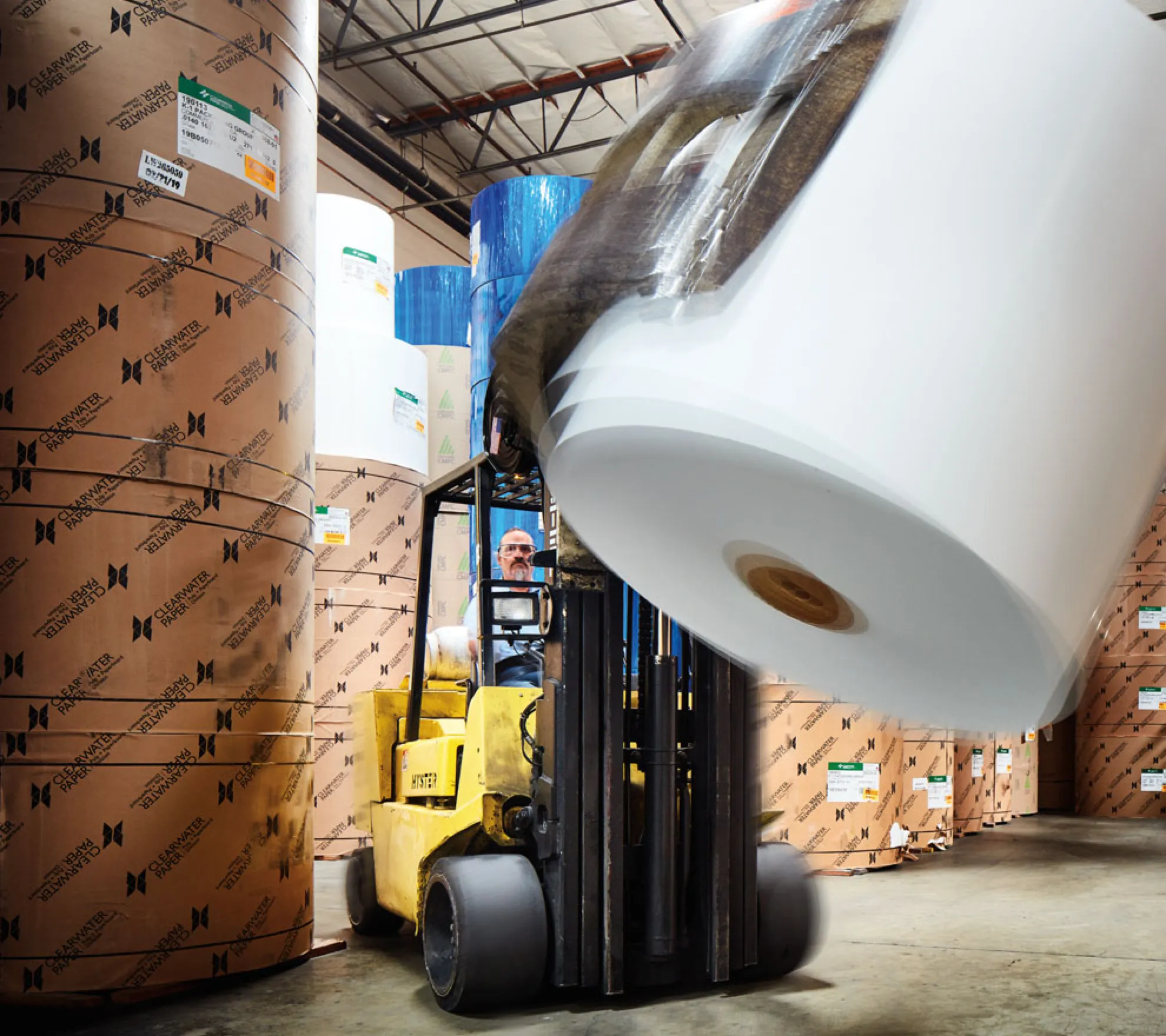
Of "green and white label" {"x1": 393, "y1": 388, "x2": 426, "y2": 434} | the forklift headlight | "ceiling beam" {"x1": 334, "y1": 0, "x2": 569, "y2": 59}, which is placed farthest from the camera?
"ceiling beam" {"x1": 334, "y1": 0, "x2": 569, "y2": 59}

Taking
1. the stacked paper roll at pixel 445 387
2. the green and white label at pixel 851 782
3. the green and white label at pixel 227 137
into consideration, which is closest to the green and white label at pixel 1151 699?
the green and white label at pixel 851 782

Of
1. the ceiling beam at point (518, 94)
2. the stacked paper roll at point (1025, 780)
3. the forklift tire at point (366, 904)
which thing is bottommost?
the stacked paper roll at point (1025, 780)

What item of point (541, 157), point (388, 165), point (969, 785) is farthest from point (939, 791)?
point (388, 165)

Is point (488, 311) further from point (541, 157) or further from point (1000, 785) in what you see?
point (1000, 785)

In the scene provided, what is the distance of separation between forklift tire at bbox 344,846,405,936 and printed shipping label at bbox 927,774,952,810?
3742 millimetres

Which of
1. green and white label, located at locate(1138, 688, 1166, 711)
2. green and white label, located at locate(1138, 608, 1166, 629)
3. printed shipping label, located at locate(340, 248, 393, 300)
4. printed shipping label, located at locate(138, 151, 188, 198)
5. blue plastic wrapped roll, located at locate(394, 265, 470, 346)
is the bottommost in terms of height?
green and white label, located at locate(1138, 688, 1166, 711)

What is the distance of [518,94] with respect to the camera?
11.0 metres

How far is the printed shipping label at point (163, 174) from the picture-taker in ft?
10.8

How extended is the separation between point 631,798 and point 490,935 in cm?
65

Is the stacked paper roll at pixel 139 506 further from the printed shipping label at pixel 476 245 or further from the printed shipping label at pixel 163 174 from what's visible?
the printed shipping label at pixel 476 245

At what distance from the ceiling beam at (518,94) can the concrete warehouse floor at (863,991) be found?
732cm

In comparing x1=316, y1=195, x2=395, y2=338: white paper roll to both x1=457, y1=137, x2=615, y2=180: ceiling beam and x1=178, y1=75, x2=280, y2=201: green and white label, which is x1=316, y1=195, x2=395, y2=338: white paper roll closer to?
x1=178, y1=75, x2=280, y2=201: green and white label

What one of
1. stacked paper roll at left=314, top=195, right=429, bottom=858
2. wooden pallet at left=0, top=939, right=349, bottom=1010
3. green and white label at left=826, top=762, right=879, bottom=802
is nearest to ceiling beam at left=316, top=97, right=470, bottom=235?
stacked paper roll at left=314, top=195, right=429, bottom=858

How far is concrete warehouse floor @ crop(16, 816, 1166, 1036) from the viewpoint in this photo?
10.3 feet
